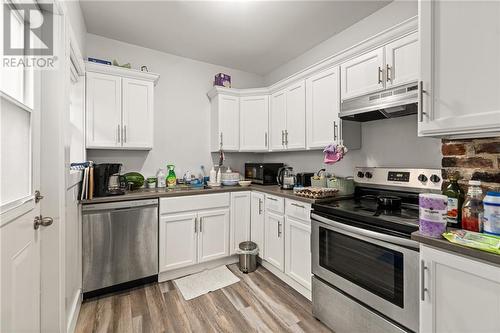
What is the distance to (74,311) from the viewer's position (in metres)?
1.72

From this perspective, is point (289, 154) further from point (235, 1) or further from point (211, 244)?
point (235, 1)

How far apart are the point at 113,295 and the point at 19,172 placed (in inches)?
62.4

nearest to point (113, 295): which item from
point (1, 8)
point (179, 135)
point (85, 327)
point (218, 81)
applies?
point (85, 327)

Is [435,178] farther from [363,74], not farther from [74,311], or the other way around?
[74,311]

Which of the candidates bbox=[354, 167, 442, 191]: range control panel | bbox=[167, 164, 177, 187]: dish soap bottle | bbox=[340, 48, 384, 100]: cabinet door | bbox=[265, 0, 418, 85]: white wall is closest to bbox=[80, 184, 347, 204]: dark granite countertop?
bbox=[354, 167, 442, 191]: range control panel

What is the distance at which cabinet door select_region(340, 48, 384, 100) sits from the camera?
1.82m

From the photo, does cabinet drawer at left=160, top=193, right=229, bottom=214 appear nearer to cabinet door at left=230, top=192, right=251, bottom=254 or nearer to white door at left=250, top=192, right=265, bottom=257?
cabinet door at left=230, top=192, right=251, bottom=254

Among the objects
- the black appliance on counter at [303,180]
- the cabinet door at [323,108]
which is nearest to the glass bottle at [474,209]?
the cabinet door at [323,108]

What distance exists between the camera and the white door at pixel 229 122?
10.3 ft

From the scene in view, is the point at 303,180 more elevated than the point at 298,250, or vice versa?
the point at 303,180

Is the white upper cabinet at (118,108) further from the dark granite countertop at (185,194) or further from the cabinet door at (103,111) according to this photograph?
the dark granite countertop at (185,194)

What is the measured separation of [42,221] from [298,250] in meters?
1.88

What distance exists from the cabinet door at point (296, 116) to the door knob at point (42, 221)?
221cm

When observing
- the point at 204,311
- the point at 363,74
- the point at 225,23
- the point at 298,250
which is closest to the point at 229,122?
Result: the point at 225,23
